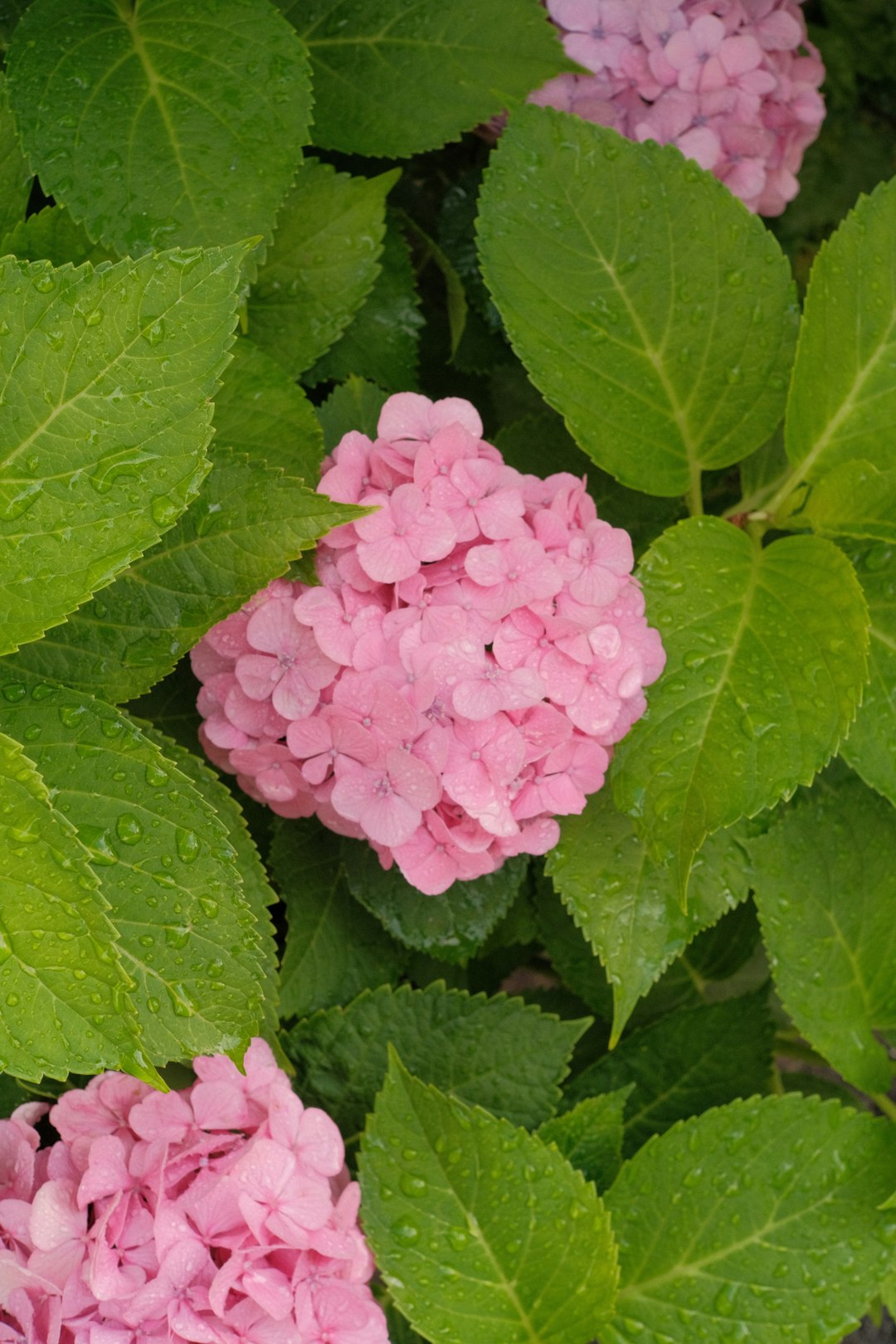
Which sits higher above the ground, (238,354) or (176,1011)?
(238,354)

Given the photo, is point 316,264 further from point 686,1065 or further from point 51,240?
point 686,1065

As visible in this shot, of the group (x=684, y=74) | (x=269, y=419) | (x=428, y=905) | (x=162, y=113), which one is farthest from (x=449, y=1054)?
(x=684, y=74)

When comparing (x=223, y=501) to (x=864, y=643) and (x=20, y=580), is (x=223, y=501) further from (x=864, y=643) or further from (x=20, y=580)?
(x=864, y=643)

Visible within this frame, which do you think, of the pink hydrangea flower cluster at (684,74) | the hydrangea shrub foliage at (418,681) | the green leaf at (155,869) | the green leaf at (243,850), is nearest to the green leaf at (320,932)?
the hydrangea shrub foliage at (418,681)

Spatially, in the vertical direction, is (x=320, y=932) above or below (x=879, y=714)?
below

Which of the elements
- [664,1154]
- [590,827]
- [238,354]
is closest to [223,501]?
[238,354]
